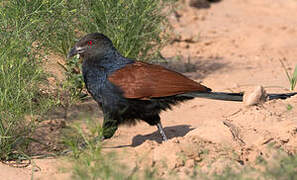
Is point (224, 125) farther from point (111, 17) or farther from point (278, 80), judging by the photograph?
point (278, 80)

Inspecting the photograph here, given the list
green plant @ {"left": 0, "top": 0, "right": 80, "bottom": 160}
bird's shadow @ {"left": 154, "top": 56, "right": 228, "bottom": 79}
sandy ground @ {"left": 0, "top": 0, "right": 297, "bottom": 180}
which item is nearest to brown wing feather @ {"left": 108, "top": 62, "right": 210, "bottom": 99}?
sandy ground @ {"left": 0, "top": 0, "right": 297, "bottom": 180}

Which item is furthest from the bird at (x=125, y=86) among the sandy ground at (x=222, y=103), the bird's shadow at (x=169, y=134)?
the bird's shadow at (x=169, y=134)

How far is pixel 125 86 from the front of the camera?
4.72 m

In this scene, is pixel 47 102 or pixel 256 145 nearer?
pixel 256 145

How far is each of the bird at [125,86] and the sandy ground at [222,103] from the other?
0.99 feet

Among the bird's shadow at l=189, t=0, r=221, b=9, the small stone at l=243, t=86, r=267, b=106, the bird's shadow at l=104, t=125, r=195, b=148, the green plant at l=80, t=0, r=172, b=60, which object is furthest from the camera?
the bird's shadow at l=189, t=0, r=221, b=9

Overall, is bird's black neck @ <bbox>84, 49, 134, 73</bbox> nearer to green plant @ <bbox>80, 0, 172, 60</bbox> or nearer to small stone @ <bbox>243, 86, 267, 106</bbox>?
green plant @ <bbox>80, 0, 172, 60</bbox>

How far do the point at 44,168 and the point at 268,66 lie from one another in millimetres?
4601

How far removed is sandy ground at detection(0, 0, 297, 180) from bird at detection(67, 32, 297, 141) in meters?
0.30

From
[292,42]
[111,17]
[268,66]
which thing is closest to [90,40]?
[111,17]

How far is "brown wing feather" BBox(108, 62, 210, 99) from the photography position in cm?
473

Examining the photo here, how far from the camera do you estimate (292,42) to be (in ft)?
30.6

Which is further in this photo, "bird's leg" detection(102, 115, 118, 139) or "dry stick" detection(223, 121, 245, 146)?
"bird's leg" detection(102, 115, 118, 139)

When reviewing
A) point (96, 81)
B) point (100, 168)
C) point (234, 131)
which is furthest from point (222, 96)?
point (100, 168)
